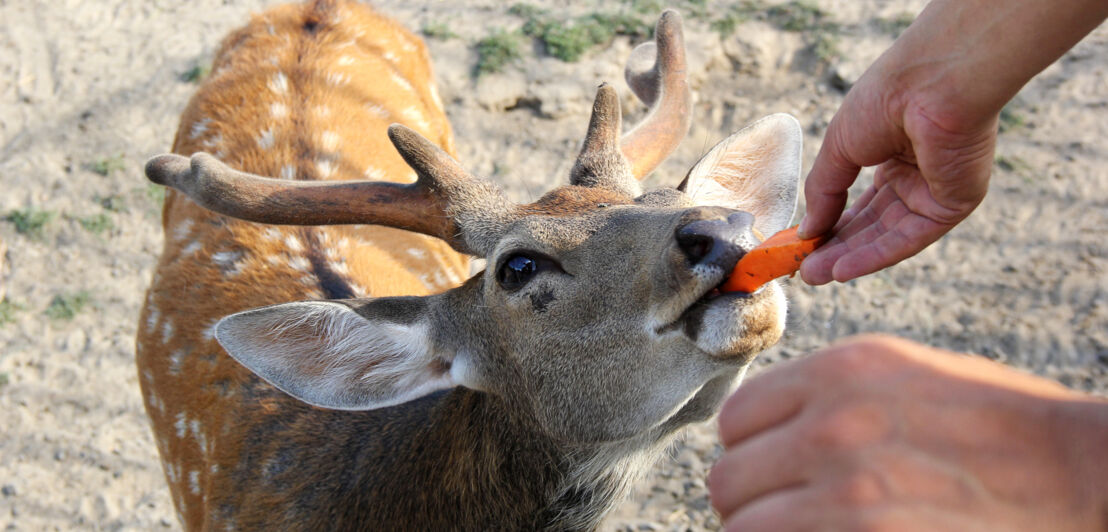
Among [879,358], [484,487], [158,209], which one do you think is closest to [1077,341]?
[484,487]

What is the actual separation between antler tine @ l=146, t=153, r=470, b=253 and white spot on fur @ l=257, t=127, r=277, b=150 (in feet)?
3.56

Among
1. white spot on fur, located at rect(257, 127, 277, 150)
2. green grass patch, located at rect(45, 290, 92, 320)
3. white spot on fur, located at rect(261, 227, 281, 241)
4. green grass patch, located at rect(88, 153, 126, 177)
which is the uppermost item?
white spot on fur, located at rect(257, 127, 277, 150)

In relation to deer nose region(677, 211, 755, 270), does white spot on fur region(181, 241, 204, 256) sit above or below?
below

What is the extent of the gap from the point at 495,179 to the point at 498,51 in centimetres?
112

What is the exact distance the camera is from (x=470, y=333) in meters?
2.13

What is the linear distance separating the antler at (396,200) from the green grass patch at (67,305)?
2861 millimetres

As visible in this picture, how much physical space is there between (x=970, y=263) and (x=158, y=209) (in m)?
4.79

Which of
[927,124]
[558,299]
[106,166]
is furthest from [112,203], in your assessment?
[927,124]

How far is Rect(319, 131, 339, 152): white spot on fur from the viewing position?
3.32 meters

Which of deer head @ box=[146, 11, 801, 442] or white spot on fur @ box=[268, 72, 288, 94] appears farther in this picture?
white spot on fur @ box=[268, 72, 288, 94]

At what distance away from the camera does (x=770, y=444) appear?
0.79 m

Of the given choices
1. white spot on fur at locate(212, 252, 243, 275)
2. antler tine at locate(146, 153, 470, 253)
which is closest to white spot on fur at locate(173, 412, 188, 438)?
white spot on fur at locate(212, 252, 243, 275)

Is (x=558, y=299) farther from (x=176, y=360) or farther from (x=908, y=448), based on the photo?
(x=176, y=360)

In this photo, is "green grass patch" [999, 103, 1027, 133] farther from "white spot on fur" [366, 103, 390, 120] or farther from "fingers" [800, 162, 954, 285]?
"white spot on fur" [366, 103, 390, 120]
